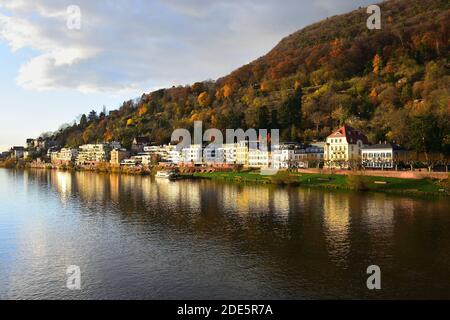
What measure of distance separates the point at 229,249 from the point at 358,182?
3371 cm

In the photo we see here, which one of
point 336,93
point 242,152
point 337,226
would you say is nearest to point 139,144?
point 242,152

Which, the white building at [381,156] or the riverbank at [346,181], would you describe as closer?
the riverbank at [346,181]

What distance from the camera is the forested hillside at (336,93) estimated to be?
92.0 meters

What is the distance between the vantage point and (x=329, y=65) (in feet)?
450

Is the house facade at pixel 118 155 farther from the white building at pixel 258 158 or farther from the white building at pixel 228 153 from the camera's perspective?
the white building at pixel 258 158

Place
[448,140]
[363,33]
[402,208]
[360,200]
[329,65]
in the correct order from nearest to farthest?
[402,208]
[360,200]
[448,140]
[329,65]
[363,33]

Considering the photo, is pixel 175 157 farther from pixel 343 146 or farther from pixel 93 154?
pixel 343 146

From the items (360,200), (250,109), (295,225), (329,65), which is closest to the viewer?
(295,225)

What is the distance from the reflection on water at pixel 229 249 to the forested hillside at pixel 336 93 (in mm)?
30979

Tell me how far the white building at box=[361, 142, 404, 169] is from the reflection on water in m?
26.7

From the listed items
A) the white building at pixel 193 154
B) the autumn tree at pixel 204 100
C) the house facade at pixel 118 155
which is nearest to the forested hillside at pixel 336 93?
the autumn tree at pixel 204 100
